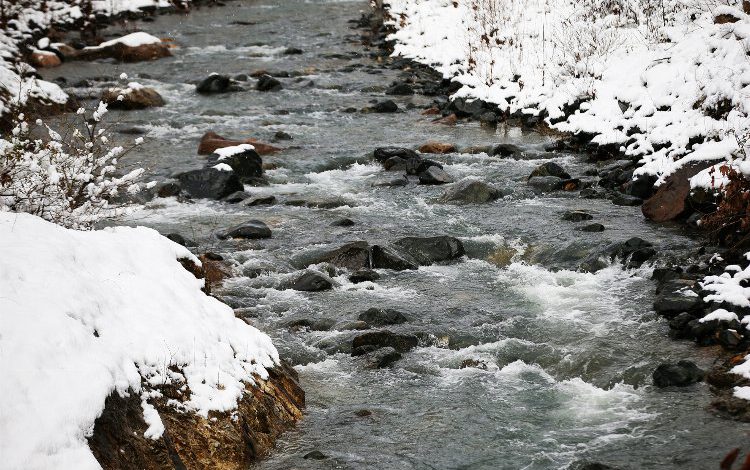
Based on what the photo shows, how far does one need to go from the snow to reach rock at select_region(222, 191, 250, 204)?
0.99 metres

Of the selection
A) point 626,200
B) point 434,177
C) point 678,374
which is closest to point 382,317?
point 678,374

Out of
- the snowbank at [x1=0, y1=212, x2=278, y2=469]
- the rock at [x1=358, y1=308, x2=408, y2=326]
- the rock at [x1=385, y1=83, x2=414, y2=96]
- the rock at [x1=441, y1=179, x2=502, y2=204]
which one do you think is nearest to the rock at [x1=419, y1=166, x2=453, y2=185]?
the rock at [x1=441, y1=179, x2=502, y2=204]

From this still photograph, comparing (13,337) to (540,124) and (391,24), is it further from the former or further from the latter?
(391,24)

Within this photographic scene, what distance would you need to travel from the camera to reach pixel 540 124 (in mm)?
14406

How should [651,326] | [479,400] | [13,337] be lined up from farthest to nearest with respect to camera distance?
[651,326] → [479,400] → [13,337]

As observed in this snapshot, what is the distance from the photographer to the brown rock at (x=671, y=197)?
9.36m

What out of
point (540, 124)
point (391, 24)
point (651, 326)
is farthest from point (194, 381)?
point (391, 24)

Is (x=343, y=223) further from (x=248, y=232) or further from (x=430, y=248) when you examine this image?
(x=430, y=248)

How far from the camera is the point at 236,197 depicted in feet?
37.3

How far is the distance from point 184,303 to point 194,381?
2.25 feet

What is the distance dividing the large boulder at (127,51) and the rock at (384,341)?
17.1 meters

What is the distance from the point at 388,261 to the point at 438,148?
16.4ft

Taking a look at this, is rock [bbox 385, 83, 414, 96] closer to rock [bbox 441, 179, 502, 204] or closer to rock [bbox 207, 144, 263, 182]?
rock [bbox 207, 144, 263, 182]

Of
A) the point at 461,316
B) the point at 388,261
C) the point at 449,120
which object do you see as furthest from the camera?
the point at 449,120
